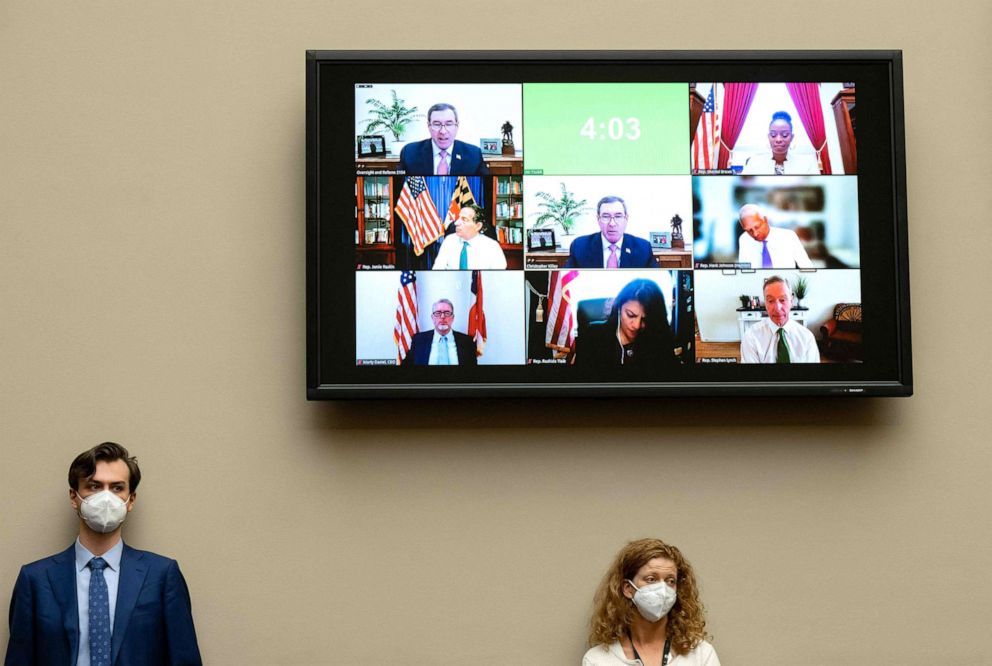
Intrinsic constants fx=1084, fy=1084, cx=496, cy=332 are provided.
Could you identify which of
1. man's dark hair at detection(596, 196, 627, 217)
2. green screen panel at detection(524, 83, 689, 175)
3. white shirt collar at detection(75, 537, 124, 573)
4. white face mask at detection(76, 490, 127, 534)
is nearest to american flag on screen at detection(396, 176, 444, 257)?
green screen panel at detection(524, 83, 689, 175)

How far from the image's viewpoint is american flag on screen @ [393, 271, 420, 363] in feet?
11.6

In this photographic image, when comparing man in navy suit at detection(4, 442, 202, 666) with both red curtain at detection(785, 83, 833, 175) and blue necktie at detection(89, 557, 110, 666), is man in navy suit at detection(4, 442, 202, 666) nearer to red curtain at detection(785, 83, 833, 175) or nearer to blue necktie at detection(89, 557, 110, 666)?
blue necktie at detection(89, 557, 110, 666)

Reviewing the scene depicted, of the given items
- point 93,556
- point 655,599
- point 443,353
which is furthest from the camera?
point 443,353

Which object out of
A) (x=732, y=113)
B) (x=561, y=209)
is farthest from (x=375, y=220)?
(x=732, y=113)

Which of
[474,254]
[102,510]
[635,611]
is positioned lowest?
[635,611]

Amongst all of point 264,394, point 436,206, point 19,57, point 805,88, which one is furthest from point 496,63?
point 19,57

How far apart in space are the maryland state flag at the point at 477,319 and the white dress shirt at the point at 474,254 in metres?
0.04

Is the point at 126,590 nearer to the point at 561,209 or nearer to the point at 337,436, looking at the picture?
the point at 337,436

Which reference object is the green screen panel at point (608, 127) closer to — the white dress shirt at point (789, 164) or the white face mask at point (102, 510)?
the white dress shirt at point (789, 164)

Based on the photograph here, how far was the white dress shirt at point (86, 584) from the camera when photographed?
3268 millimetres

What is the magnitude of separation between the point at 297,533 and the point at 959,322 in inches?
92.2

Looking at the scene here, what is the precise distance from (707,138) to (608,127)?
33 centimetres

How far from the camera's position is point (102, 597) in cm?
330

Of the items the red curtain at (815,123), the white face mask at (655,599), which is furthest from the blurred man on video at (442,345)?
the red curtain at (815,123)
